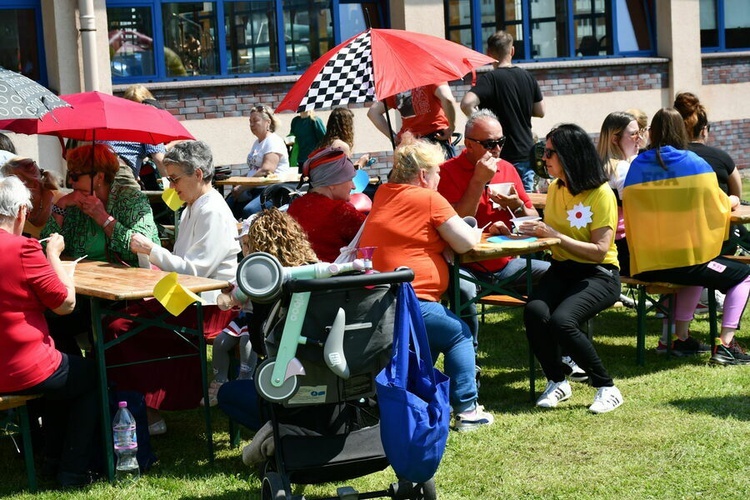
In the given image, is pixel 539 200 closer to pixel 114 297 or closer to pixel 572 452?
pixel 572 452

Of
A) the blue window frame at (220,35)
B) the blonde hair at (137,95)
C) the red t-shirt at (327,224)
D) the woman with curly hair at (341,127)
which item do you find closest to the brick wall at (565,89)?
the blue window frame at (220,35)

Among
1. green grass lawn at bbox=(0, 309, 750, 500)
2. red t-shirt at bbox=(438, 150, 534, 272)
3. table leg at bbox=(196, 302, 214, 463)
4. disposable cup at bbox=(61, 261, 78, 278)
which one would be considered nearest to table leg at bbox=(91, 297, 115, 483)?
green grass lawn at bbox=(0, 309, 750, 500)

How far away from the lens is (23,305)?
457 centimetres

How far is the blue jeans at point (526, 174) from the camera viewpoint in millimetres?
8758

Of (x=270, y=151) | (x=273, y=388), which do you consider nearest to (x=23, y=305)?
(x=273, y=388)

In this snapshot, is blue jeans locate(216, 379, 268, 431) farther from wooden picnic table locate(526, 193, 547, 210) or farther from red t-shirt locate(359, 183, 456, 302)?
wooden picnic table locate(526, 193, 547, 210)

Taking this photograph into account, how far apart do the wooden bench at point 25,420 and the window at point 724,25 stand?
14.7 m

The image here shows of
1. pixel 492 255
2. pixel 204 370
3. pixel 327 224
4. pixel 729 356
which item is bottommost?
pixel 729 356

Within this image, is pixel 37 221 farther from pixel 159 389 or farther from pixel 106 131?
pixel 159 389

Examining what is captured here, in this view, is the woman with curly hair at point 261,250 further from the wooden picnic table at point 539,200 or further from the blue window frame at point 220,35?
the blue window frame at point 220,35

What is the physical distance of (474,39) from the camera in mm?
15352

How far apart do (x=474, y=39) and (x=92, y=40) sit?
540 centimetres

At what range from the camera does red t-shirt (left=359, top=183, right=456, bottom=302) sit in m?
5.31

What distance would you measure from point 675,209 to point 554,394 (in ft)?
4.53
